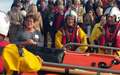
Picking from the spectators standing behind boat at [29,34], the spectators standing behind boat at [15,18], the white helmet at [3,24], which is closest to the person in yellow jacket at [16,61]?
the white helmet at [3,24]

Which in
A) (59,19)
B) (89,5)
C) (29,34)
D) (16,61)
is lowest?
(16,61)

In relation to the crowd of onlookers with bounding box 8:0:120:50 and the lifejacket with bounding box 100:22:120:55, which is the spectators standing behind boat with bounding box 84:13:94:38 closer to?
the crowd of onlookers with bounding box 8:0:120:50

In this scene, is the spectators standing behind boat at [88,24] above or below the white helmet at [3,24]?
below

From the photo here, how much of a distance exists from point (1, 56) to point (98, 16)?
596 centimetres

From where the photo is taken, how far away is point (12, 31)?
28.0ft

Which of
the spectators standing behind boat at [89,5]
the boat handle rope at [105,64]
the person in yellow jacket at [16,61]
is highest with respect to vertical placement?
the spectators standing behind boat at [89,5]

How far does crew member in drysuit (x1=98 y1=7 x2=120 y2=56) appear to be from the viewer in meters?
5.68

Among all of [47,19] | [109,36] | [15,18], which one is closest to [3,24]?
[109,36]

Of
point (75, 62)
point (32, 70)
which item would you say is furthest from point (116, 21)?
point (32, 70)

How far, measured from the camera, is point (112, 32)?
5.76 meters

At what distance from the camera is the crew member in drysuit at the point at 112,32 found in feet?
18.6

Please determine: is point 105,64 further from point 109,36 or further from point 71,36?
point 71,36

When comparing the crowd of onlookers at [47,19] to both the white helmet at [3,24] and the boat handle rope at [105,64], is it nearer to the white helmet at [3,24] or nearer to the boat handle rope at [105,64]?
the boat handle rope at [105,64]

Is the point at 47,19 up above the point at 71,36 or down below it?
above
